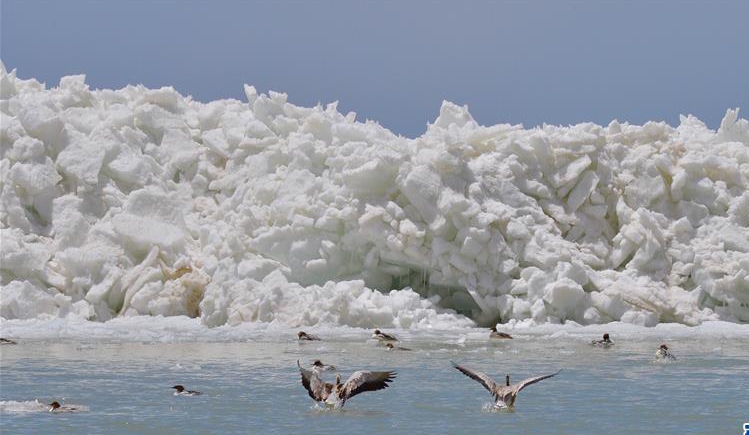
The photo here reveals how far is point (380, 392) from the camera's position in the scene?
11969 millimetres

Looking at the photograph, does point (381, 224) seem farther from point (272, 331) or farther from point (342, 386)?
point (342, 386)

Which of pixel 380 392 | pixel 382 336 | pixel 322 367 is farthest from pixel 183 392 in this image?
pixel 382 336

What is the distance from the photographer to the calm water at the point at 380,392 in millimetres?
9750

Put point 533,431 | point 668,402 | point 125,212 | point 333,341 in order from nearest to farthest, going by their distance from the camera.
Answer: point 533,431 < point 668,402 < point 333,341 < point 125,212

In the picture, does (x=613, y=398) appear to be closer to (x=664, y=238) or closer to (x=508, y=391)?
(x=508, y=391)

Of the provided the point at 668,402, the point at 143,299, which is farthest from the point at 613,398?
the point at 143,299

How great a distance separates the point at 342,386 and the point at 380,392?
1.74m

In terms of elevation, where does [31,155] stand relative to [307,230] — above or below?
above

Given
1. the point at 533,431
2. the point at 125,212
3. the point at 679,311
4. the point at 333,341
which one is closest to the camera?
the point at 533,431

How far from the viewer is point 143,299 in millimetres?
22000

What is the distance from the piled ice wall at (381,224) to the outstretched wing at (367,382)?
32.8ft

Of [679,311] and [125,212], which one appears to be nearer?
[679,311]

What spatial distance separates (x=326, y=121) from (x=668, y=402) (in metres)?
14.5

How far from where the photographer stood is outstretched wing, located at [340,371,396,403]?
981 centimetres
